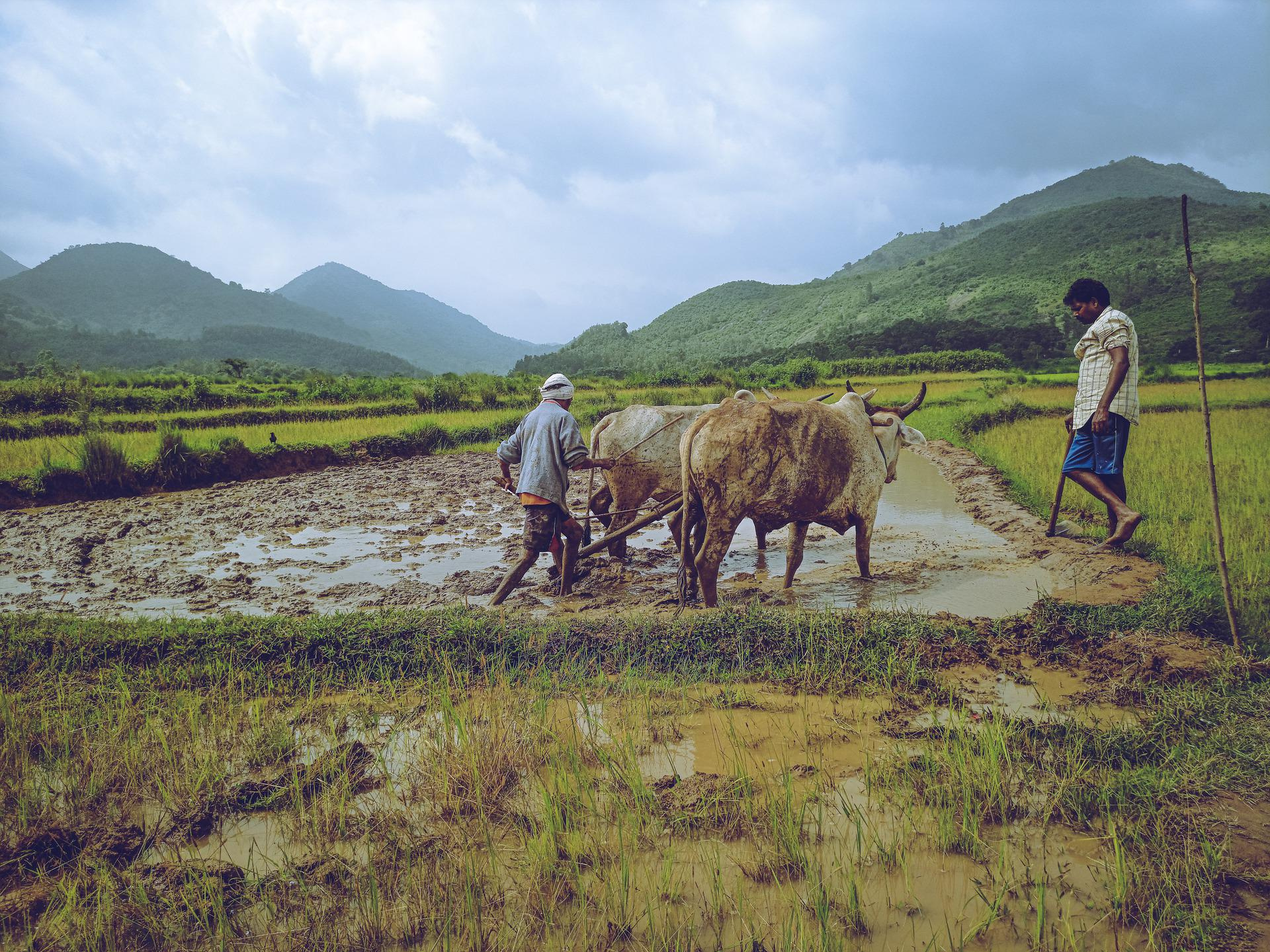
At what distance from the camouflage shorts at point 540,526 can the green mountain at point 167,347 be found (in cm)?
6185

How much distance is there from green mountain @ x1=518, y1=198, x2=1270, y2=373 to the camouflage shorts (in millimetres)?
37419

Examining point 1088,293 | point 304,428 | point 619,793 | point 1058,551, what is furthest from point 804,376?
point 619,793

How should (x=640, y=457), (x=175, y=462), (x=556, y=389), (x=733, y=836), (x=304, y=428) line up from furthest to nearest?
(x=304, y=428)
(x=175, y=462)
(x=640, y=457)
(x=556, y=389)
(x=733, y=836)

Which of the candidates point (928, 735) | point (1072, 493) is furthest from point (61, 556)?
point (1072, 493)

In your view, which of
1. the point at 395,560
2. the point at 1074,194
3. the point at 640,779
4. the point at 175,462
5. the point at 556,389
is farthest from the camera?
the point at 1074,194

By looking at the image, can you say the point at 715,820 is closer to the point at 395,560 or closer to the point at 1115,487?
the point at 1115,487

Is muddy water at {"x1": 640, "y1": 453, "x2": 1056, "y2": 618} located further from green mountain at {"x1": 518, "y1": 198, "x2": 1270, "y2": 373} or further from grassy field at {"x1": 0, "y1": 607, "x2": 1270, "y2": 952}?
green mountain at {"x1": 518, "y1": 198, "x2": 1270, "y2": 373}

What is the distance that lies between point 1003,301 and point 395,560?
70918mm

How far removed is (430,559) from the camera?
6.67 m

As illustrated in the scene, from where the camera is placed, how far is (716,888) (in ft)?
6.95

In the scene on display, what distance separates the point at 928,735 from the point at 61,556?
796 centimetres

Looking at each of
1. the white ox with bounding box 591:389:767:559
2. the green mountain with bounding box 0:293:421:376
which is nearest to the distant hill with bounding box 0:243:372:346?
the green mountain with bounding box 0:293:421:376

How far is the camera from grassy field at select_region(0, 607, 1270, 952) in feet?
6.72

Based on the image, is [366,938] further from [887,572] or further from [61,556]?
[61,556]
